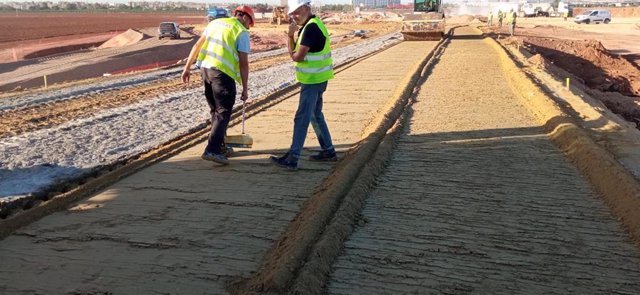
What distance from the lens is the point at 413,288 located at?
333 centimetres

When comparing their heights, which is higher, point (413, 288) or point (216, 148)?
point (216, 148)

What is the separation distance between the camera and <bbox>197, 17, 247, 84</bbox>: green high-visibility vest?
18.6 ft

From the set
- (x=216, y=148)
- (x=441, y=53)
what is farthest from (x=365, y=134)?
(x=441, y=53)

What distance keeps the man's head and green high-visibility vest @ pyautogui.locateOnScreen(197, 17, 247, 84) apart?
1.97 ft

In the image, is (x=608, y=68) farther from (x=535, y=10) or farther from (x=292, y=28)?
(x=535, y=10)

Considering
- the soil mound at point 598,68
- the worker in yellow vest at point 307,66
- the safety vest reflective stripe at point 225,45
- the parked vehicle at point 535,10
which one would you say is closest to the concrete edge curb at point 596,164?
the worker in yellow vest at point 307,66

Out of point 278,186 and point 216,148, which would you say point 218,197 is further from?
point 216,148

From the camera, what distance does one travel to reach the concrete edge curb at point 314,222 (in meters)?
3.33

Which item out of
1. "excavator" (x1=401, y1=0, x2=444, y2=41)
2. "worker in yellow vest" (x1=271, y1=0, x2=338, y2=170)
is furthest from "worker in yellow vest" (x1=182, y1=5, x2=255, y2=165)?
"excavator" (x1=401, y1=0, x2=444, y2=41)

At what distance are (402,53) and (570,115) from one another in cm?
1301

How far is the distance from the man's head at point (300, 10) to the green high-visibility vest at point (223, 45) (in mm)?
599

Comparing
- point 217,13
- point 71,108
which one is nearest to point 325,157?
point 217,13

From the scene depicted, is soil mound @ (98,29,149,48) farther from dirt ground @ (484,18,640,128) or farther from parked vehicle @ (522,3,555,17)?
parked vehicle @ (522,3,555,17)

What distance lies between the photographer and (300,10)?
5387 mm
